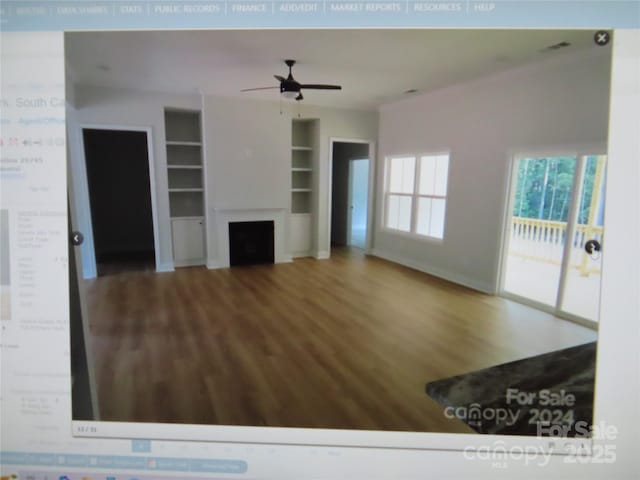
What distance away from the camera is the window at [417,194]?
511 cm

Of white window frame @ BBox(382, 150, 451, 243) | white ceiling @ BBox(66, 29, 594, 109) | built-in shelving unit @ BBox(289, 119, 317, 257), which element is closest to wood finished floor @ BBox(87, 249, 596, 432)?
white window frame @ BBox(382, 150, 451, 243)

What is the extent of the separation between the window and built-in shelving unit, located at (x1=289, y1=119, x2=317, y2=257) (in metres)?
1.43

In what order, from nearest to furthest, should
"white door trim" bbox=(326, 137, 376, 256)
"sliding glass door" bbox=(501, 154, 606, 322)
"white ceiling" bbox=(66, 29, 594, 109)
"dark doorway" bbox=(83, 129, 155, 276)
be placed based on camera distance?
1. "white ceiling" bbox=(66, 29, 594, 109)
2. "sliding glass door" bbox=(501, 154, 606, 322)
3. "dark doorway" bbox=(83, 129, 155, 276)
4. "white door trim" bbox=(326, 137, 376, 256)

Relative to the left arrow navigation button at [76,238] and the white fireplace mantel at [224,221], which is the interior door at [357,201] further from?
the left arrow navigation button at [76,238]

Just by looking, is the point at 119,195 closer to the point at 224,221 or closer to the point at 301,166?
the point at 224,221

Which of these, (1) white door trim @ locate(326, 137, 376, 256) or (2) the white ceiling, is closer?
(2) the white ceiling

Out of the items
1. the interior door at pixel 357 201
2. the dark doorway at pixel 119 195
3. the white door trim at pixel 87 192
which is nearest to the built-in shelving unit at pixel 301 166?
the interior door at pixel 357 201

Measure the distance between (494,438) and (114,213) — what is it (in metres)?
7.17

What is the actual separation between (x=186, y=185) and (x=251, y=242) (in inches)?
58.7

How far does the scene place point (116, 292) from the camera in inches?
161

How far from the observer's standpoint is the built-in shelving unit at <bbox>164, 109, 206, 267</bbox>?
17.8 feet

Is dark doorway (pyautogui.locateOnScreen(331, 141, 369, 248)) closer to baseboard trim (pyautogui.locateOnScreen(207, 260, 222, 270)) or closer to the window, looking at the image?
the window

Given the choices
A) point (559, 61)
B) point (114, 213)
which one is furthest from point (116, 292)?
point (559, 61)

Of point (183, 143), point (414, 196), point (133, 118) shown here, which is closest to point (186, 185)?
point (183, 143)
